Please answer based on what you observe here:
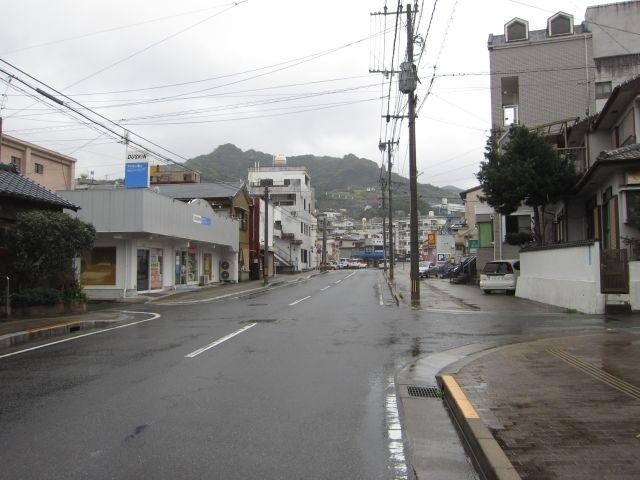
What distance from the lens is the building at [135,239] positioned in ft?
87.7

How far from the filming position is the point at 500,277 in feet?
90.5

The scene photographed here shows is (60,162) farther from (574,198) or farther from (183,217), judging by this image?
(574,198)

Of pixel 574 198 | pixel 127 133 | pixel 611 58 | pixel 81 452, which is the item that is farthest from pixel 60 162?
pixel 81 452

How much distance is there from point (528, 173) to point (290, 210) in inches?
2235

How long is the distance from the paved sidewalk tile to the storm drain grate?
0.34m

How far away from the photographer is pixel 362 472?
4.71 m

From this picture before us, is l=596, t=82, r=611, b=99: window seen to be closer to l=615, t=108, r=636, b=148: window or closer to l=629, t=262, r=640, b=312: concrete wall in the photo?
l=615, t=108, r=636, b=148: window

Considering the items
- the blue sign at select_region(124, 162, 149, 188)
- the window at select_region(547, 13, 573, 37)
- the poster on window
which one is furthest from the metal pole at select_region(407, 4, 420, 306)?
the window at select_region(547, 13, 573, 37)

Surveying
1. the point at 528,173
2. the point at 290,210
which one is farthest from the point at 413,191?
the point at 290,210

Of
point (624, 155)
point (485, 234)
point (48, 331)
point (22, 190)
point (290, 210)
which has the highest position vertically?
point (290, 210)

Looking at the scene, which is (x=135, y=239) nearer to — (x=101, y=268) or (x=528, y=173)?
(x=101, y=268)

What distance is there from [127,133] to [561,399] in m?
17.9

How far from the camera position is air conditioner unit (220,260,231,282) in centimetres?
4328

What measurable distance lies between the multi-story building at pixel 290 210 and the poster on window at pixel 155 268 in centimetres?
2920
